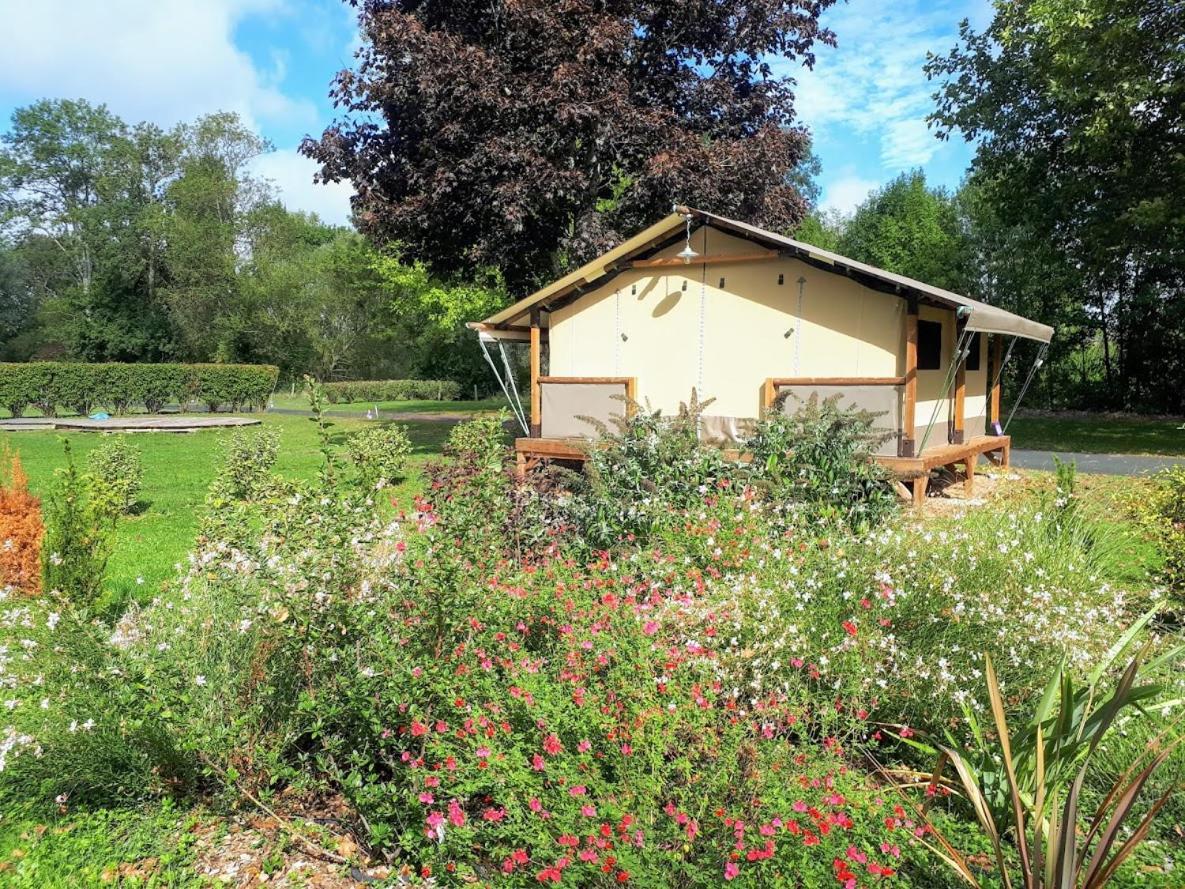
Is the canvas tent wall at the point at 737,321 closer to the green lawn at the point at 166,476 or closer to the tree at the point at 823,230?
the green lawn at the point at 166,476

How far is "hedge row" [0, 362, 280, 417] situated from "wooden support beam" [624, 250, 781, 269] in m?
26.9

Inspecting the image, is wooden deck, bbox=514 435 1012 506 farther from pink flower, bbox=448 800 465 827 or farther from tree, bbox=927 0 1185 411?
tree, bbox=927 0 1185 411

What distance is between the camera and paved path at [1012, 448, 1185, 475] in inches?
534

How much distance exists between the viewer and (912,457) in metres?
9.45

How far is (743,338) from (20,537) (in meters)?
8.45

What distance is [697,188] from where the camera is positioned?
1381 centimetres

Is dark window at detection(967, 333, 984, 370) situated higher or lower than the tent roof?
lower

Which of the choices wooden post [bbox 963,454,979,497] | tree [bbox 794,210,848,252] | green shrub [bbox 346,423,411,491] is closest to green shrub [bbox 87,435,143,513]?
green shrub [bbox 346,423,411,491]

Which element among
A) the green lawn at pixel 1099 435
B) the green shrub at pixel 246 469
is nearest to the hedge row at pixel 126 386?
the green shrub at pixel 246 469

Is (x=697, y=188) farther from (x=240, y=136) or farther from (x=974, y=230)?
(x=240, y=136)

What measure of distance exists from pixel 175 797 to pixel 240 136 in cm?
5243

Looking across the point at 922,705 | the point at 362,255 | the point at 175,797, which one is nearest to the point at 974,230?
the point at 362,255

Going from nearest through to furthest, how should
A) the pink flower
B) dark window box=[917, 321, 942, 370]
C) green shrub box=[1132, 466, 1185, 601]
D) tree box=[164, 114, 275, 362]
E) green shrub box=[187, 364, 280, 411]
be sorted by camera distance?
1. the pink flower
2. green shrub box=[1132, 466, 1185, 601]
3. dark window box=[917, 321, 942, 370]
4. green shrub box=[187, 364, 280, 411]
5. tree box=[164, 114, 275, 362]

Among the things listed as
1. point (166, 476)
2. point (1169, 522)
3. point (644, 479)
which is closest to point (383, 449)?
point (166, 476)
